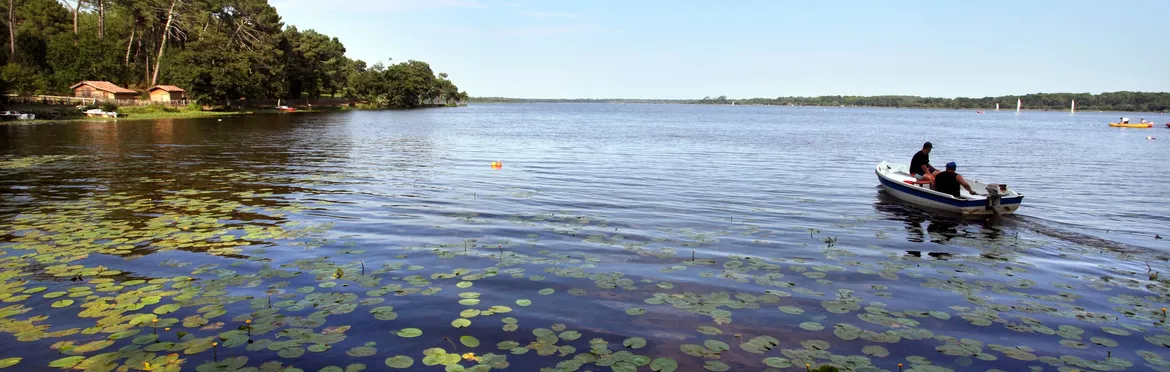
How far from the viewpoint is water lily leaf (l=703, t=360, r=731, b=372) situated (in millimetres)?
6617

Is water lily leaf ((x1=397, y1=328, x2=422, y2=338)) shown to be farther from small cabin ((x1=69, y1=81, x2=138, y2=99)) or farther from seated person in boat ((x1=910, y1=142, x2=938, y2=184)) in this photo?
small cabin ((x1=69, y1=81, x2=138, y2=99))

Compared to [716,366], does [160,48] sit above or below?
above

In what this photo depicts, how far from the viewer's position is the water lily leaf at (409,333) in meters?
7.43

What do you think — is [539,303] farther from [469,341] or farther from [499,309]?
[469,341]

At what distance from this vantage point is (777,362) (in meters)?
6.82

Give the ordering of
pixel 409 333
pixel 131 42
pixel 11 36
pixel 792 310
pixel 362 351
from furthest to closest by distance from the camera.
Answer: pixel 131 42, pixel 11 36, pixel 792 310, pixel 409 333, pixel 362 351

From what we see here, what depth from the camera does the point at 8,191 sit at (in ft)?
57.9

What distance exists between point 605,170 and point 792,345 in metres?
20.0

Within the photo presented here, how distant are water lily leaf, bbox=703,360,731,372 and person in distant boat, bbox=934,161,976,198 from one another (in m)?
13.1

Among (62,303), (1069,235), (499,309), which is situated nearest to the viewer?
(62,303)

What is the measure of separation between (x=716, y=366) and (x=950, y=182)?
44.2 feet

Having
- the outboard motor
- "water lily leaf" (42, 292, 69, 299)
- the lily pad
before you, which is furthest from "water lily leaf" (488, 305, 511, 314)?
the outboard motor

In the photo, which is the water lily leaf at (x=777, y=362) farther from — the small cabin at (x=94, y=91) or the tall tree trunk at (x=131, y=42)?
the tall tree trunk at (x=131, y=42)

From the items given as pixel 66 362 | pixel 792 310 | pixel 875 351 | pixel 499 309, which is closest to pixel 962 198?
pixel 792 310
